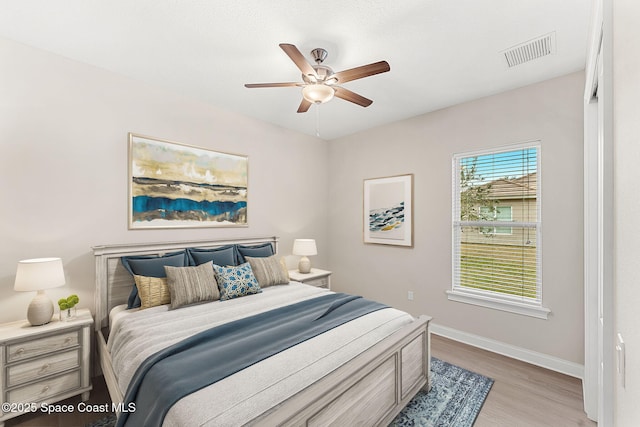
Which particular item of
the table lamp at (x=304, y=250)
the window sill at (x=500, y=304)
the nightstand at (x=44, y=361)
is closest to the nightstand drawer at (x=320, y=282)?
the table lamp at (x=304, y=250)

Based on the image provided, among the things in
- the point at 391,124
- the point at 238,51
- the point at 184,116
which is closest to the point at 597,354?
the point at 391,124

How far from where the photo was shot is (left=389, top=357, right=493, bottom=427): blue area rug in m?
1.99

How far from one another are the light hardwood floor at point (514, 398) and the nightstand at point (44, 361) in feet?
0.54

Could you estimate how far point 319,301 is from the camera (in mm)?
2533

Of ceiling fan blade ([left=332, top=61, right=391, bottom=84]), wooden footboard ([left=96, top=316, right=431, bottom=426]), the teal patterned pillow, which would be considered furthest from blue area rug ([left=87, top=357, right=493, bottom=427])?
ceiling fan blade ([left=332, top=61, right=391, bottom=84])

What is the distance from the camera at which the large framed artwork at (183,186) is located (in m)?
2.86

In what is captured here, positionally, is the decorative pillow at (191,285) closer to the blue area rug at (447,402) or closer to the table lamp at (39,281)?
the table lamp at (39,281)

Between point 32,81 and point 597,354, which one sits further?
point 32,81

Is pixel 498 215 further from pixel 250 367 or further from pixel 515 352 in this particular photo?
pixel 250 367

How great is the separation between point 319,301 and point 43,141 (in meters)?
2.72

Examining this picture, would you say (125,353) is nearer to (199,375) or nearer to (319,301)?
(199,375)

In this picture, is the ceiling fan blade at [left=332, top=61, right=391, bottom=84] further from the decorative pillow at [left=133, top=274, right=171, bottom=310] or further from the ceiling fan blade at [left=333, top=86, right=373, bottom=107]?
the decorative pillow at [left=133, top=274, right=171, bottom=310]

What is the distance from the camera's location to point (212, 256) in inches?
117

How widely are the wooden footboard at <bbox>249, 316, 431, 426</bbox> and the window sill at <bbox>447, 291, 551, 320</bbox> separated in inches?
47.8
